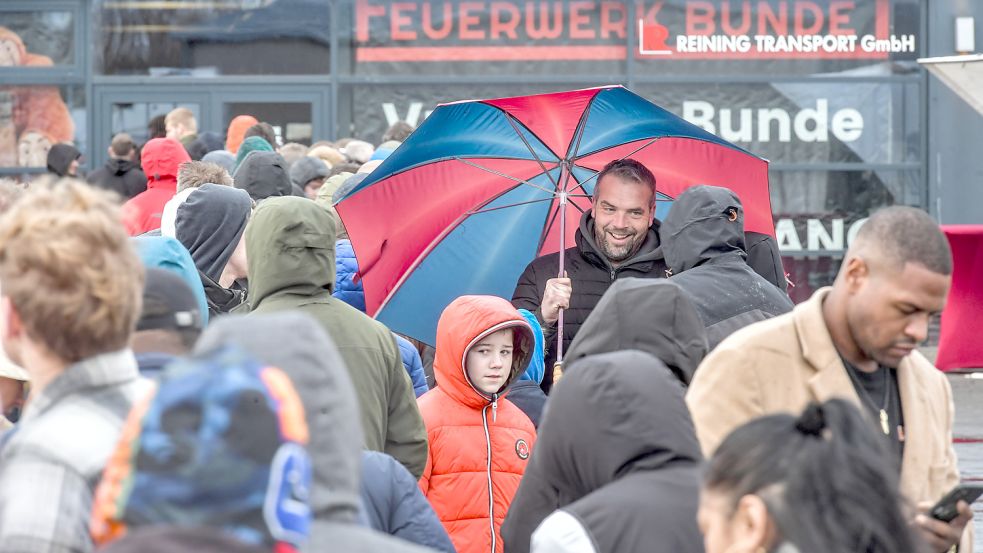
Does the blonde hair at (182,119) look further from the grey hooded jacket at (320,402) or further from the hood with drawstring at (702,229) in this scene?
the grey hooded jacket at (320,402)

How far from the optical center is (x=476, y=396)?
5367mm

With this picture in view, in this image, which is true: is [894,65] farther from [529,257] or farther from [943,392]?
[943,392]

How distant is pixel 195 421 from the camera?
1814mm

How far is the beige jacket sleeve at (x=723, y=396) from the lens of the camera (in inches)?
136

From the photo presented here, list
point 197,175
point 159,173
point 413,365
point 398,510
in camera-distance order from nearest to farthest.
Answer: point 398,510 → point 413,365 → point 197,175 → point 159,173

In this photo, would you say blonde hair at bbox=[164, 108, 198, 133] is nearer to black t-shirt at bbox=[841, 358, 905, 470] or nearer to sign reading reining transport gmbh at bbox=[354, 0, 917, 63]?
sign reading reining transport gmbh at bbox=[354, 0, 917, 63]

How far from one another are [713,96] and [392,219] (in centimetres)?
938

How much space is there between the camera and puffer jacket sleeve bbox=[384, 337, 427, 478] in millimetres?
4984

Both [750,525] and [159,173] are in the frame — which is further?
[159,173]

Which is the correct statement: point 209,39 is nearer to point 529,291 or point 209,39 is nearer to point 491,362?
point 529,291

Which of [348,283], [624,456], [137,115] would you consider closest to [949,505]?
[624,456]

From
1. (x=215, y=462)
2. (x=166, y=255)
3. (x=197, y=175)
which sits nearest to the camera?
(x=215, y=462)

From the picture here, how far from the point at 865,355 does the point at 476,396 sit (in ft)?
6.58

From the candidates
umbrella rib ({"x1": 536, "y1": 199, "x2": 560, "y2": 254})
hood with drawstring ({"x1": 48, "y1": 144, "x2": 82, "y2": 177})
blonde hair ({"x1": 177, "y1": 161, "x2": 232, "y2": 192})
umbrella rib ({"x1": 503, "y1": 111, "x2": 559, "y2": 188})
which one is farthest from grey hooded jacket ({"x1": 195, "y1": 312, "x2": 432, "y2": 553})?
hood with drawstring ({"x1": 48, "y1": 144, "x2": 82, "y2": 177})
